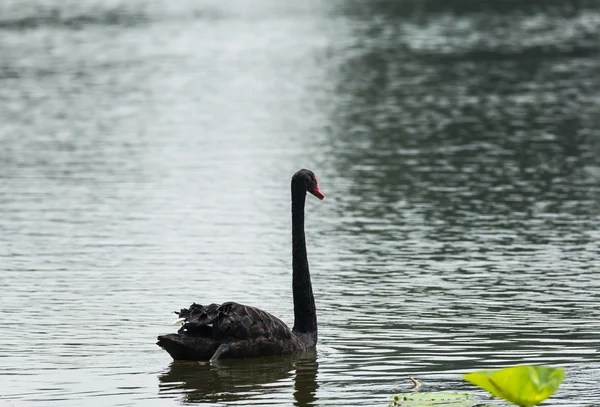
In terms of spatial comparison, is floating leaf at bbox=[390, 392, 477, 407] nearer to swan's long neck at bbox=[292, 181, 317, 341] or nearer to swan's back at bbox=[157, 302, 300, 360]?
swan's back at bbox=[157, 302, 300, 360]

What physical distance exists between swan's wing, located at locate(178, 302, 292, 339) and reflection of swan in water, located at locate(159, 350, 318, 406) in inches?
9.8

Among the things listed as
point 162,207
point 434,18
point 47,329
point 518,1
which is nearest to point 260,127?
point 162,207

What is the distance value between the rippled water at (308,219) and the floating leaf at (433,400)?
33 centimetres

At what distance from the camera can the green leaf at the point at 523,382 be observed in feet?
24.4

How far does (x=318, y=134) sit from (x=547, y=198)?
905cm

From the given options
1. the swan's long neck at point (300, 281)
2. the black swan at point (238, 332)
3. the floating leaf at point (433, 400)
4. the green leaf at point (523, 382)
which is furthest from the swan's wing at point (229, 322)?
the green leaf at point (523, 382)

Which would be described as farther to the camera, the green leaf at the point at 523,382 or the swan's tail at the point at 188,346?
the swan's tail at the point at 188,346

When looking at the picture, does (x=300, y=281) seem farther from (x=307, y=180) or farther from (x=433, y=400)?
(x=433, y=400)

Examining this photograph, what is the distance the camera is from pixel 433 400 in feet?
28.6

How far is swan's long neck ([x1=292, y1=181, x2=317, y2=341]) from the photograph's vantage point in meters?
11.0

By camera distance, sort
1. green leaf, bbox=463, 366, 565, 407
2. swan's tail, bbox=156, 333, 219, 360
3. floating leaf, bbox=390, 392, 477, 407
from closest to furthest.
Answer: green leaf, bbox=463, 366, 565, 407 < floating leaf, bbox=390, 392, 477, 407 < swan's tail, bbox=156, 333, 219, 360

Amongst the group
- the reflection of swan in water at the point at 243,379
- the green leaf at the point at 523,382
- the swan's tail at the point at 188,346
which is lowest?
the reflection of swan in water at the point at 243,379

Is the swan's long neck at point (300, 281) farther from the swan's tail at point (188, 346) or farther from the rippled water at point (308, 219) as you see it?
the swan's tail at point (188, 346)

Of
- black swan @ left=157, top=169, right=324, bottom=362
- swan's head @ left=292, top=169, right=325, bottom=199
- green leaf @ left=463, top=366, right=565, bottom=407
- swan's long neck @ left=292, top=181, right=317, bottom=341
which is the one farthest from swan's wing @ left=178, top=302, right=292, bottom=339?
green leaf @ left=463, top=366, right=565, bottom=407
